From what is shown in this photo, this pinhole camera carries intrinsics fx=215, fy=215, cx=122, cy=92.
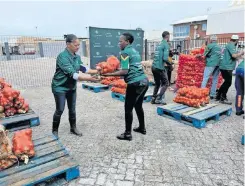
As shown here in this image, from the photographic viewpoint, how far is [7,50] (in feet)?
46.5

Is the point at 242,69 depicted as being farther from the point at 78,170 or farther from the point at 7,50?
the point at 7,50

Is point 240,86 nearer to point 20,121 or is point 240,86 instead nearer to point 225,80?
point 225,80

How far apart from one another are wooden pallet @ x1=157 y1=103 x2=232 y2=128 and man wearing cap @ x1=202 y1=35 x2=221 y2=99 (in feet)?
5.64

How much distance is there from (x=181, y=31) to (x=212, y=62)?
41.9 meters

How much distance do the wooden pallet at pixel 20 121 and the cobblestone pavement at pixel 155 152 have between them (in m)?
0.26

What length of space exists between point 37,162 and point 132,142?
6.26 feet

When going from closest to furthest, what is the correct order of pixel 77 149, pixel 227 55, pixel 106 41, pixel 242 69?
pixel 77 149 < pixel 242 69 < pixel 227 55 < pixel 106 41

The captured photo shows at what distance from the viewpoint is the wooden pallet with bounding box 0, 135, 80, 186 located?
2.85 meters

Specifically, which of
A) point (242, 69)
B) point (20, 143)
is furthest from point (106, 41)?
point (20, 143)

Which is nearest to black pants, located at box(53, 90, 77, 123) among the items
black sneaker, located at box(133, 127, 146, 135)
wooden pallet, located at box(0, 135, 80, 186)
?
wooden pallet, located at box(0, 135, 80, 186)

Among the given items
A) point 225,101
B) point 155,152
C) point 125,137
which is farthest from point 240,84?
point 125,137

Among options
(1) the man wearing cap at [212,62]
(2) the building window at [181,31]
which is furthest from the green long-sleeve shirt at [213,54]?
(2) the building window at [181,31]

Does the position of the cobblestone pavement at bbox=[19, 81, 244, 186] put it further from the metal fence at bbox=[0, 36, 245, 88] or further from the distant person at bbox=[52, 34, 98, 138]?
the metal fence at bbox=[0, 36, 245, 88]

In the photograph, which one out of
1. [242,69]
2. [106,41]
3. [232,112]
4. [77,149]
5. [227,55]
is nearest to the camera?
[77,149]
